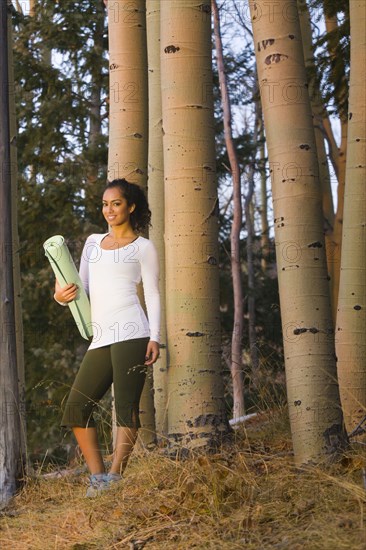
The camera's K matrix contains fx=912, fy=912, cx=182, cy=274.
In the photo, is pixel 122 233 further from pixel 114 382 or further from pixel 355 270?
pixel 355 270

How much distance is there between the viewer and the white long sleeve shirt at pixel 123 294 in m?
5.96

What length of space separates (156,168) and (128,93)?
1306 mm

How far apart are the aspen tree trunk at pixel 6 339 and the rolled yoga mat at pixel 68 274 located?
2.96 feet

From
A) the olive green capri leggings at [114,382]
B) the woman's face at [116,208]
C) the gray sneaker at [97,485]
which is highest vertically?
the woman's face at [116,208]

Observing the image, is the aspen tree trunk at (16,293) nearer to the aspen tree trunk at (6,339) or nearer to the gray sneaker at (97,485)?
the aspen tree trunk at (6,339)

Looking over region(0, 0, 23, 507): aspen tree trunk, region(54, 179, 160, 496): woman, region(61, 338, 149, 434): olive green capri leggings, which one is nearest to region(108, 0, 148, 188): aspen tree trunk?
region(0, 0, 23, 507): aspen tree trunk

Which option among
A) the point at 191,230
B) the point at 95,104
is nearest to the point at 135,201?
the point at 191,230

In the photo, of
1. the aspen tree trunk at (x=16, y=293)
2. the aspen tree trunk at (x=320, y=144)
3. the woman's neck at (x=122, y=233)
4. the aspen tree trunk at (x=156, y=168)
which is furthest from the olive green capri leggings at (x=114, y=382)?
the aspen tree trunk at (x=320, y=144)

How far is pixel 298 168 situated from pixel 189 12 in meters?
1.44

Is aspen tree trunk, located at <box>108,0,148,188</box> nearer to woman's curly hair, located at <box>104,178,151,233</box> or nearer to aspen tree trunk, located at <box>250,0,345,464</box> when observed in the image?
woman's curly hair, located at <box>104,178,151,233</box>

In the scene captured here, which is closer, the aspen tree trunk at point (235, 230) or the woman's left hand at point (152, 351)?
the woman's left hand at point (152, 351)

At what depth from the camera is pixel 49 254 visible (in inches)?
238

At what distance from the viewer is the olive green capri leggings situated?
592 cm

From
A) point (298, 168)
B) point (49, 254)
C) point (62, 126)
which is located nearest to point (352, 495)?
point (298, 168)
